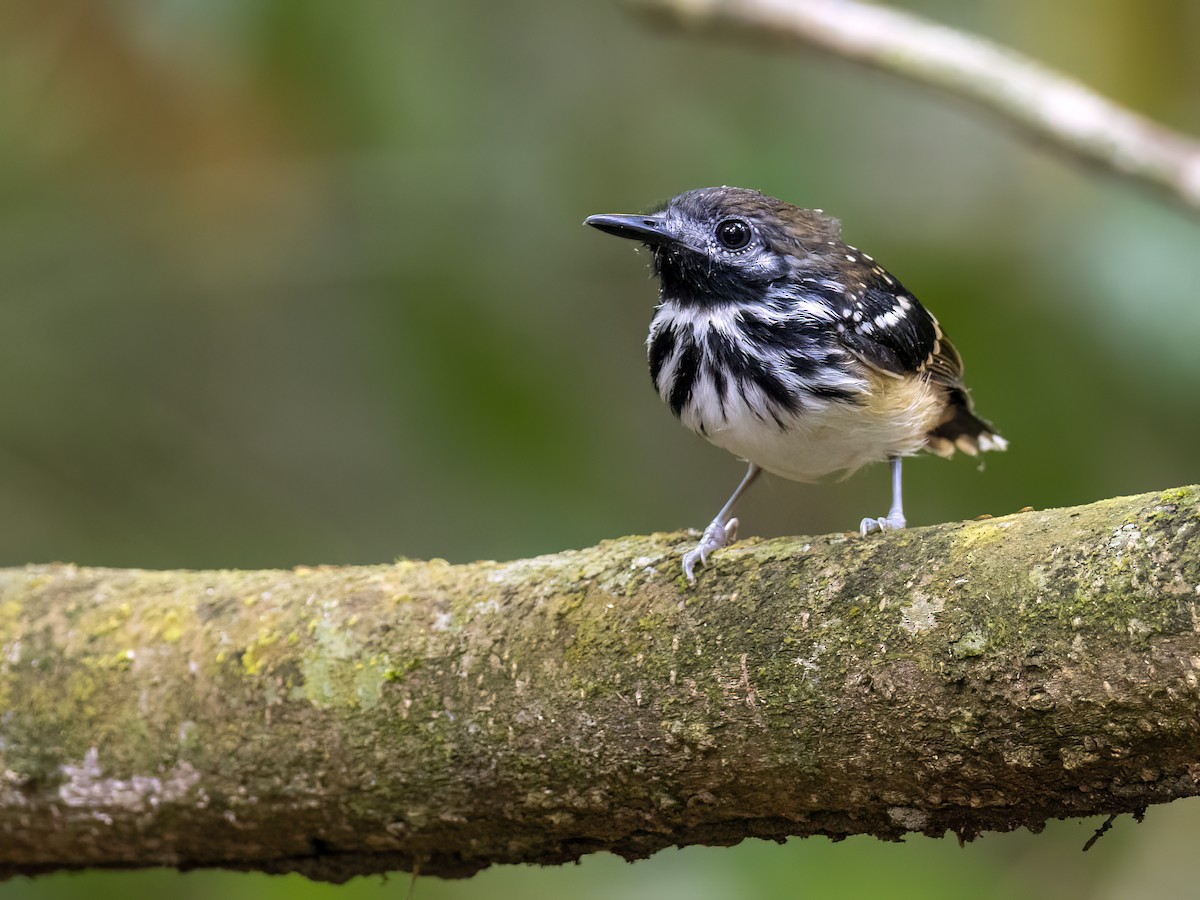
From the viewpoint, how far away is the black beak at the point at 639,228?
11.7ft

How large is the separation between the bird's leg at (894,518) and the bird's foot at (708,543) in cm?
31

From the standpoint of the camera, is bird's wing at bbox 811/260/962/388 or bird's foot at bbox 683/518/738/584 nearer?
bird's foot at bbox 683/518/738/584

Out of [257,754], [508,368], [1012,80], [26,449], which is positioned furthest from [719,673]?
[26,449]

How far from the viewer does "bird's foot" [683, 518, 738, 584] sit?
8.75 feet

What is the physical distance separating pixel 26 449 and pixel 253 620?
3651 mm

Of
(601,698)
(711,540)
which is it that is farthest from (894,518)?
(601,698)

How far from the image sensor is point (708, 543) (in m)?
2.80

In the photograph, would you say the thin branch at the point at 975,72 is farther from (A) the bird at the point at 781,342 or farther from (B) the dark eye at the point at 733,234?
(B) the dark eye at the point at 733,234

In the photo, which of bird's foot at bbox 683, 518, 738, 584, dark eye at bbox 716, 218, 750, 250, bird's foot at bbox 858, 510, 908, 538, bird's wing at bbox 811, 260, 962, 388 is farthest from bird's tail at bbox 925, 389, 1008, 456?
bird's foot at bbox 683, 518, 738, 584

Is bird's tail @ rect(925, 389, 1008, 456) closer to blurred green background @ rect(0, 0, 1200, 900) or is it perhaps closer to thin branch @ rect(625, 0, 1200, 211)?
blurred green background @ rect(0, 0, 1200, 900)

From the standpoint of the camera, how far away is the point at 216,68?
5688 mm

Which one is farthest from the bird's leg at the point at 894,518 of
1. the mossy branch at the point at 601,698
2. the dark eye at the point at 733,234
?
the dark eye at the point at 733,234

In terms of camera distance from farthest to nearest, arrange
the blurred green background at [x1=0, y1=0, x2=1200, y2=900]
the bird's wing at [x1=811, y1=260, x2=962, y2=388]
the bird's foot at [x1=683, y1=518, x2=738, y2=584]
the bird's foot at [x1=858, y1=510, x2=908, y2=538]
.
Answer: the blurred green background at [x1=0, y1=0, x2=1200, y2=900], the bird's wing at [x1=811, y1=260, x2=962, y2=388], the bird's foot at [x1=858, y1=510, x2=908, y2=538], the bird's foot at [x1=683, y1=518, x2=738, y2=584]

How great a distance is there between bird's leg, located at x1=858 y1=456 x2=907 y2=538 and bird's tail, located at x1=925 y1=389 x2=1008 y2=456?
53 cm
